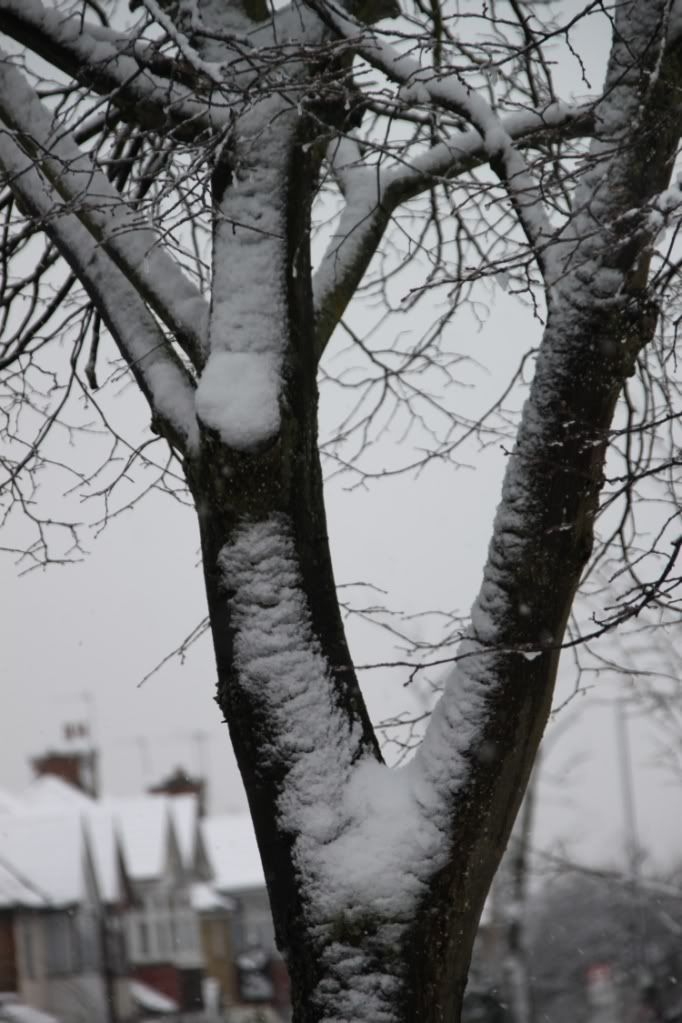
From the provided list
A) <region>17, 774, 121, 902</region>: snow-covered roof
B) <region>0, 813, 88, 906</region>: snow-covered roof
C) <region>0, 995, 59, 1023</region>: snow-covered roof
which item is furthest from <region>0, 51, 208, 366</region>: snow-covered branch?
<region>17, 774, 121, 902</region>: snow-covered roof

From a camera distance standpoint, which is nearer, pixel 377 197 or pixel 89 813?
pixel 377 197

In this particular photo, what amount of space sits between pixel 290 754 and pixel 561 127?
2242 millimetres

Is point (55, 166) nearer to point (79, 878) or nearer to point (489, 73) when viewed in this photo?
point (489, 73)

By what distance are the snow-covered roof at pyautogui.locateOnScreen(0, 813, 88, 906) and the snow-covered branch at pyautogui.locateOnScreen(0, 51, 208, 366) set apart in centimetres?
2474

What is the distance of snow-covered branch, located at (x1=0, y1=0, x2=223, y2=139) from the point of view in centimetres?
450

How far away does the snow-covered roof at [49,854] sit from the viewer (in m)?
27.1

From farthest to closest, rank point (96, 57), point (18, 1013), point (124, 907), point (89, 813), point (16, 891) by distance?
point (124, 907)
point (89, 813)
point (16, 891)
point (18, 1013)
point (96, 57)

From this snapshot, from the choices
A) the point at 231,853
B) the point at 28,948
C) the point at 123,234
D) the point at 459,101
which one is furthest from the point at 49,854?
the point at 459,101

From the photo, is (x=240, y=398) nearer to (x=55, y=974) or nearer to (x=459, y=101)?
(x=459, y=101)

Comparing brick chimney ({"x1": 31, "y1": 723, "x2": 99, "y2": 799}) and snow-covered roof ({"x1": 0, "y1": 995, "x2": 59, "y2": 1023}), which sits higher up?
brick chimney ({"x1": 31, "y1": 723, "x2": 99, "y2": 799})

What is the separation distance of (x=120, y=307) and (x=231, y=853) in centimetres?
4513

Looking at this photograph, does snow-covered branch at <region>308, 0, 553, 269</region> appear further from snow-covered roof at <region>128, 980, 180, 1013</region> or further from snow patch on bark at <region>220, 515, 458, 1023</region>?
snow-covered roof at <region>128, 980, 180, 1013</region>

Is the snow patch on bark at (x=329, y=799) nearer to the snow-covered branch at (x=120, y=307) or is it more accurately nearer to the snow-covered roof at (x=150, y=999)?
the snow-covered branch at (x=120, y=307)

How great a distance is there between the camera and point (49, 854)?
27.7 meters
